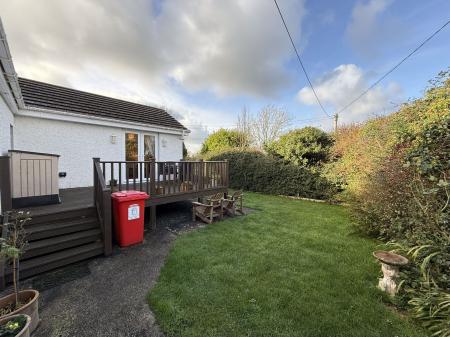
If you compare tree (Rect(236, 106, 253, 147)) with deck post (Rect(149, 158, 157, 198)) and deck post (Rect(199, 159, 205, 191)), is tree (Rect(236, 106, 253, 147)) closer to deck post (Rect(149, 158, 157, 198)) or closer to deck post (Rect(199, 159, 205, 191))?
deck post (Rect(199, 159, 205, 191))

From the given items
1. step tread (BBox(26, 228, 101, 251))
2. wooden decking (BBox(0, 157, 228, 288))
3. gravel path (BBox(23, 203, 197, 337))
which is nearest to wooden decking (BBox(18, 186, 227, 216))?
wooden decking (BBox(0, 157, 228, 288))

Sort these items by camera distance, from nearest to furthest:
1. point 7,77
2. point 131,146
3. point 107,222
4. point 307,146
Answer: point 7,77 < point 107,222 < point 131,146 < point 307,146

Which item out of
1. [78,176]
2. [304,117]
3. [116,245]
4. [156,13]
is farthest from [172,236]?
[304,117]

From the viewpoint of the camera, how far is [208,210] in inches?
259

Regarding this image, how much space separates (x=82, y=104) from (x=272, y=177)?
977 centimetres

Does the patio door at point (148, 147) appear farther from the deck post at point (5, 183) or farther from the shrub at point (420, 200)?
the shrub at point (420, 200)

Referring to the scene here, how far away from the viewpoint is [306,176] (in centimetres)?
1079

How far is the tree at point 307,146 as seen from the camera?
11.5m

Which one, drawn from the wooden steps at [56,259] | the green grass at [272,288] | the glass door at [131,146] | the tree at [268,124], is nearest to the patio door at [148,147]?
A: the glass door at [131,146]

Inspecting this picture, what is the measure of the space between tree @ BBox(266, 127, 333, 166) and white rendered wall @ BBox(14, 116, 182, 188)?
329 inches

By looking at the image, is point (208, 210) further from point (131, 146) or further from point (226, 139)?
point (226, 139)

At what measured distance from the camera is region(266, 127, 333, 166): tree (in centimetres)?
1150

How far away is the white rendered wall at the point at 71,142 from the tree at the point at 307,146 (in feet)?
27.4

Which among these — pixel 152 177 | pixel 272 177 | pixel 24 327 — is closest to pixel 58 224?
pixel 152 177
